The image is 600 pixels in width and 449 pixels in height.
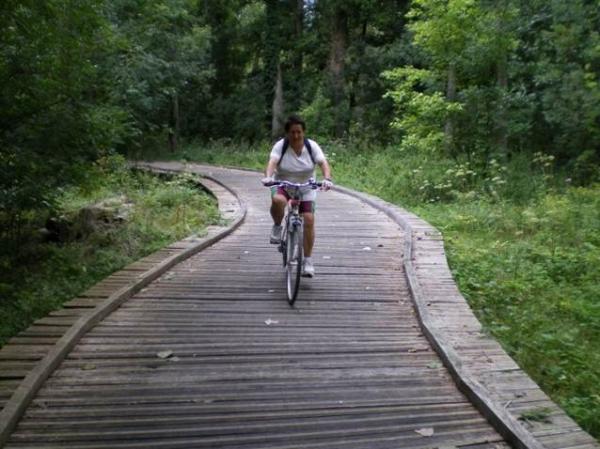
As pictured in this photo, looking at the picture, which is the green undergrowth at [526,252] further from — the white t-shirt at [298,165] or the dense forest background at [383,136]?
the white t-shirt at [298,165]

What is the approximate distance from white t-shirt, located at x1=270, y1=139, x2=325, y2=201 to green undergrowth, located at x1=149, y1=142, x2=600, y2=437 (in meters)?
2.02

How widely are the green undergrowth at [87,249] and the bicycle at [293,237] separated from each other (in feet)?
7.30

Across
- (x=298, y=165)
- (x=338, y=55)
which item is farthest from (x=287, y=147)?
(x=338, y=55)

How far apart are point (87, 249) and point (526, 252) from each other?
19.8ft

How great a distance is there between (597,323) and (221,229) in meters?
5.75

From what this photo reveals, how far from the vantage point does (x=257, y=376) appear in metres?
4.31

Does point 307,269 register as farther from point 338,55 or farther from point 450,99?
point 338,55

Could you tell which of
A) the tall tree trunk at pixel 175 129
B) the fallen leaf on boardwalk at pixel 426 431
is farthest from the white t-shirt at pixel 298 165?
the tall tree trunk at pixel 175 129

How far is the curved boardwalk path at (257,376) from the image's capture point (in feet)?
11.4

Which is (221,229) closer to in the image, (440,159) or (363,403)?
(363,403)

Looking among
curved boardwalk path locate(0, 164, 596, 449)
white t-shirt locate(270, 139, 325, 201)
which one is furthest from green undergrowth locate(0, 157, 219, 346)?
white t-shirt locate(270, 139, 325, 201)

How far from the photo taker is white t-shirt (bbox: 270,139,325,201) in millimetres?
6492

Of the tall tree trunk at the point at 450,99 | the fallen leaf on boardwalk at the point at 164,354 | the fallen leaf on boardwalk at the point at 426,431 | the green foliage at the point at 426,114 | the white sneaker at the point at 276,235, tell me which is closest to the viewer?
the fallen leaf on boardwalk at the point at 426,431

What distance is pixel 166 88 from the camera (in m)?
23.2
